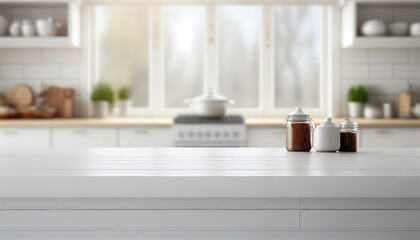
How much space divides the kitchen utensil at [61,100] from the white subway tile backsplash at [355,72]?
8.29 ft

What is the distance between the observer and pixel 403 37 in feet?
13.8

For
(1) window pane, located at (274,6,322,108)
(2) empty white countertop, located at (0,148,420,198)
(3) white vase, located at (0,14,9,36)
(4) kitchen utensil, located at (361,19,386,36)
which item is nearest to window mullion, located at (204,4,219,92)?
(1) window pane, located at (274,6,322,108)

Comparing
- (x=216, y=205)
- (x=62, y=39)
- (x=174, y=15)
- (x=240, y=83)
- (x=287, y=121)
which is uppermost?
(x=174, y=15)

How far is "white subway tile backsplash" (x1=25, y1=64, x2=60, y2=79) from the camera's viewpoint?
15.0 ft

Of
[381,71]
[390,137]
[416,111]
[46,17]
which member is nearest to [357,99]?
[381,71]

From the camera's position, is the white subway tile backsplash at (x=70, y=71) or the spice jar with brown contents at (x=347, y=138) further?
the white subway tile backsplash at (x=70, y=71)

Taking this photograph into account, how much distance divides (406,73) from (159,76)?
2310mm

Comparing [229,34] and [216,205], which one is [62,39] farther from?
[216,205]

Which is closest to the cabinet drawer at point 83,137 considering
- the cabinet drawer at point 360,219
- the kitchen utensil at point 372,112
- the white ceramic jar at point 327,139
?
the kitchen utensil at point 372,112

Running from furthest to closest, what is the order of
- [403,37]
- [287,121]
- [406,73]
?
[406,73] → [403,37] → [287,121]

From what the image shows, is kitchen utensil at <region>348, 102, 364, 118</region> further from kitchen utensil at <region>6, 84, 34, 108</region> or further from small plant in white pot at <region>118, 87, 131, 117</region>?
kitchen utensil at <region>6, 84, 34, 108</region>

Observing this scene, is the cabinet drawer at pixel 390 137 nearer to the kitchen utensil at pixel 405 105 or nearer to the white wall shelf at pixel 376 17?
the kitchen utensil at pixel 405 105

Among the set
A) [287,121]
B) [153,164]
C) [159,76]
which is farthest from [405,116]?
[153,164]

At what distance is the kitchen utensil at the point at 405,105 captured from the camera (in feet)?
14.4
